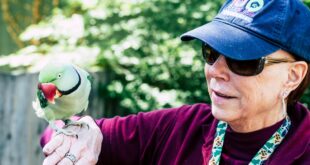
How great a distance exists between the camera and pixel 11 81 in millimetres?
4973

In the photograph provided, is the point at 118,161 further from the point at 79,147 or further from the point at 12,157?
the point at 12,157

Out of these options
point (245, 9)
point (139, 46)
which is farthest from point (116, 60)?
point (245, 9)

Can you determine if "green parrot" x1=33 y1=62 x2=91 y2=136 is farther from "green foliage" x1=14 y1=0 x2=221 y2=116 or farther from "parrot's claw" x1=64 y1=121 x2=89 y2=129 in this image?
"green foliage" x1=14 y1=0 x2=221 y2=116

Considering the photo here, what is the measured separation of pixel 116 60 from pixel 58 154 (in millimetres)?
2920

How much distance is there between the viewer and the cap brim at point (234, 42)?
1.98m

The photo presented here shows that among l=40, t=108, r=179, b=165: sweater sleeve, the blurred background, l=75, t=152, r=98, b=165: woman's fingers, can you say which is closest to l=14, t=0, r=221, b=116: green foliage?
the blurred background

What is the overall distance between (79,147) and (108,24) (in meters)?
2.98

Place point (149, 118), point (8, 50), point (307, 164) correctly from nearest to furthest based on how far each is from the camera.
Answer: point (307, 164) < point (149, 118) < point (8, 50)

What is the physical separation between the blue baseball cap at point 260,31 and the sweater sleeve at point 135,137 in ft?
1.32

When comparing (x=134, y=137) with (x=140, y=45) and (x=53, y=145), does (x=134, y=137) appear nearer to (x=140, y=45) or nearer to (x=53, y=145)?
(x=53, y=145)

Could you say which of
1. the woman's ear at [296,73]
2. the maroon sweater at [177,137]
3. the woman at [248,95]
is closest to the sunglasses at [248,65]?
the woman at [248,95]

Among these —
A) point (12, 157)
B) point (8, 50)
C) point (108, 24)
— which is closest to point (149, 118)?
point (108, 24)

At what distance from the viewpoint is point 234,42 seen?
6.60 ft

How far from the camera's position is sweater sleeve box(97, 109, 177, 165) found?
2334 millimetres
